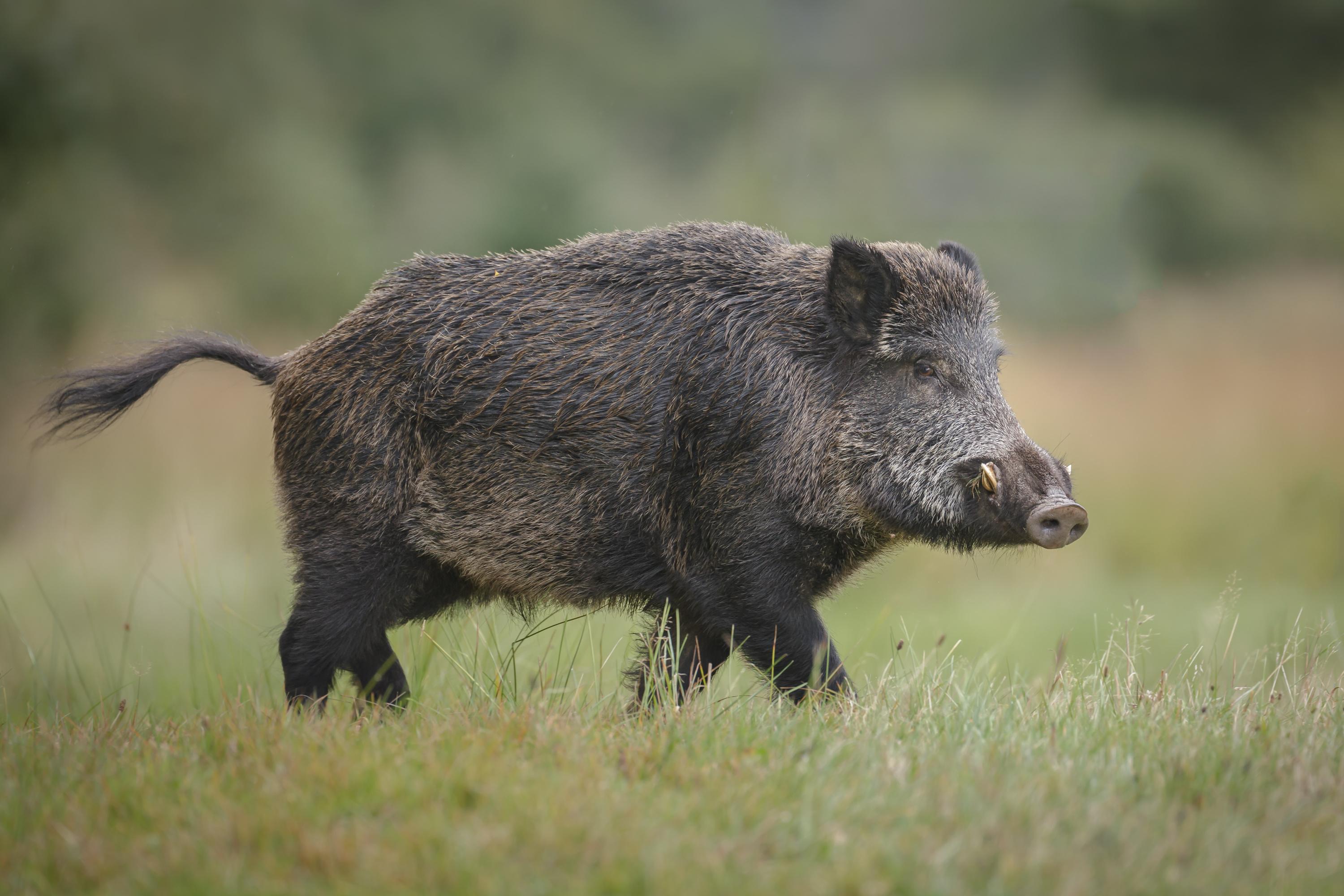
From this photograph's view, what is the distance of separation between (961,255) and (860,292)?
68cm

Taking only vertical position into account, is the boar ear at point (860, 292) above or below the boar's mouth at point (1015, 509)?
above

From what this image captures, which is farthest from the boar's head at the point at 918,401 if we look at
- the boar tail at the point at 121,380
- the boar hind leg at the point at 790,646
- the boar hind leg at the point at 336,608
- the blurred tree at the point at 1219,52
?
the blurred tree at the point at 1219,52

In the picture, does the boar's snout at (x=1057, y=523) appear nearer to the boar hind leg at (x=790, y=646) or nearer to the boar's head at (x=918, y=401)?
the boar's head at (x=918, y=401)

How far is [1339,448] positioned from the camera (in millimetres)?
11031

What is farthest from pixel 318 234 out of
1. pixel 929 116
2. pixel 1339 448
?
pixel 1339 448

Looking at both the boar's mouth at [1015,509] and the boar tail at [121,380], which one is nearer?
the boar's mouth at [1015,509]

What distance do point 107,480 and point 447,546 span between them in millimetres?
7920

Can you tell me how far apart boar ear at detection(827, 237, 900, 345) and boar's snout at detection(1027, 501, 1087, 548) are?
2.83 ft

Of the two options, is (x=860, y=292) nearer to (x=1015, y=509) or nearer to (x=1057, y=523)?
(x=1015, y=509)

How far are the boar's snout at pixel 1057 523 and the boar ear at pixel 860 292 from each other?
0.86m

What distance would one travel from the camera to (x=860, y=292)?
404 centimetres

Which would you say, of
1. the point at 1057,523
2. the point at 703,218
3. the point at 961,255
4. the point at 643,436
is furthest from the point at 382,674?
the point at 703,218

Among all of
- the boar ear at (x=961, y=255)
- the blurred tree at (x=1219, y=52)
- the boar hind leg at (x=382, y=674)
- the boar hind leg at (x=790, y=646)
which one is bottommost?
the boar hind leg at (x=382, y=674)

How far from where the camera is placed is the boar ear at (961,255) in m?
4.41
